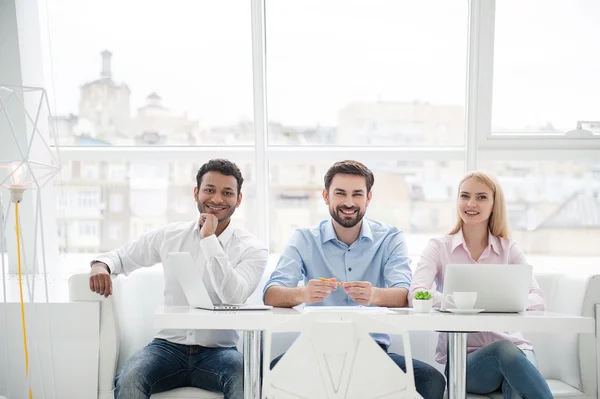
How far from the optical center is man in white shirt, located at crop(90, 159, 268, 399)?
2838 mm

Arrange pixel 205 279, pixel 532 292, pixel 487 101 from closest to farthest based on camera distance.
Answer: pixel 532 292, pixel 205 279, pixel 487 101

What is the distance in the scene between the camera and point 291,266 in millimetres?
3182

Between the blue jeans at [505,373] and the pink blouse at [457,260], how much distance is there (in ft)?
0.45

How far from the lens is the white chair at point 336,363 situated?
202 cm

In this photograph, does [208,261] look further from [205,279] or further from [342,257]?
[342,257]

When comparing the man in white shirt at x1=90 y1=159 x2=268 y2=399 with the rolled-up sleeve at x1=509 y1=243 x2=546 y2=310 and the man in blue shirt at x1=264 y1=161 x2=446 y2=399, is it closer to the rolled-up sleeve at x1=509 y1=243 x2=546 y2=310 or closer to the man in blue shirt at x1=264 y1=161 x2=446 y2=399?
A: the man in blue shirt at x1=264 y1=161 x2=446 y2=399

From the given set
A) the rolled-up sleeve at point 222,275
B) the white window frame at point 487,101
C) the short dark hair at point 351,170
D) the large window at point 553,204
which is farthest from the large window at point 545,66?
the rolled-up sleeve at point 222,275

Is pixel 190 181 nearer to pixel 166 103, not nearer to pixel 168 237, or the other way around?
pixel 166 103

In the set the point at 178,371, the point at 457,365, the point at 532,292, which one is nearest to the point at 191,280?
the point at 178,371

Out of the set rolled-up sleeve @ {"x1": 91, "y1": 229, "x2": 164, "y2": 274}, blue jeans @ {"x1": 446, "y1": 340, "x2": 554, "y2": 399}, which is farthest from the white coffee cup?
rolled-up sleeve @ {"x1": 91, "y1": 229, "x2": 164, "y2": 274}

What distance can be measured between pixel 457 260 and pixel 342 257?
0.52 meters

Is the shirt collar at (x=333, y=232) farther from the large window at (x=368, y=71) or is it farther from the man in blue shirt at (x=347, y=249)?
the large window at (x=368, y=71)

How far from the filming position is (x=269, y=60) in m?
4.16

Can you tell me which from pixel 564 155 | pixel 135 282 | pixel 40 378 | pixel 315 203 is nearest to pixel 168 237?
pixel 135 282
